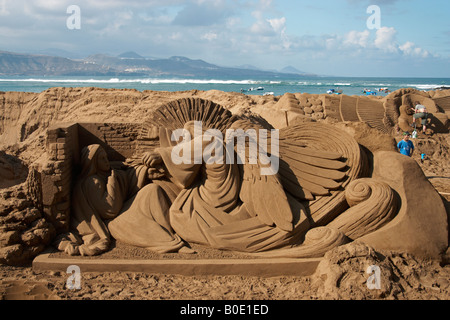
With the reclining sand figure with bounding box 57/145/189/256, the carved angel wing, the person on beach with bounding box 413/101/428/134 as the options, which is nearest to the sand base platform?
the reclining sand figure with bounding box 57/145/189/256

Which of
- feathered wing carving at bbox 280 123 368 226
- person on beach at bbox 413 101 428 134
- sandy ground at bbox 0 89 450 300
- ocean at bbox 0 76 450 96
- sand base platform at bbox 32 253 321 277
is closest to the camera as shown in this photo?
sandy ground at bbox 0 89 450 300

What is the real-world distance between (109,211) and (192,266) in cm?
94

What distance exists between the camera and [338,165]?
12.4 ft

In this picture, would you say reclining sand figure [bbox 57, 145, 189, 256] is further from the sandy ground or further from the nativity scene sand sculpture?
the sandy ground

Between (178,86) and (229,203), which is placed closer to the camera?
(229,203)

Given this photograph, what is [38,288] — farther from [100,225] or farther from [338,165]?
[338,165]

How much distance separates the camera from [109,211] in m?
3.62

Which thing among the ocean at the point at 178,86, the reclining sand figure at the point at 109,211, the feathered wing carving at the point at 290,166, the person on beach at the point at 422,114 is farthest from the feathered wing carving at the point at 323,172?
the ocean at the point at 178,86

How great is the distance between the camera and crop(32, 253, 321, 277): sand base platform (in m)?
3.27

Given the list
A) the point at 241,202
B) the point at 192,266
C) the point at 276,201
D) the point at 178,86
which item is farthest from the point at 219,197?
the point at 178,86

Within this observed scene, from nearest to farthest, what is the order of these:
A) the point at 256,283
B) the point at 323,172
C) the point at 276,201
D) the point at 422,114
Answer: the point at 256,283
the point at 276,201
the point at 323,172
the point at 422,114

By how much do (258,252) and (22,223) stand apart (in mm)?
2020

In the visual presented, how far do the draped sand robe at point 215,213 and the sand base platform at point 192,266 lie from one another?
0.17m

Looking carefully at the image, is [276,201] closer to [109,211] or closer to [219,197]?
[219,197]
